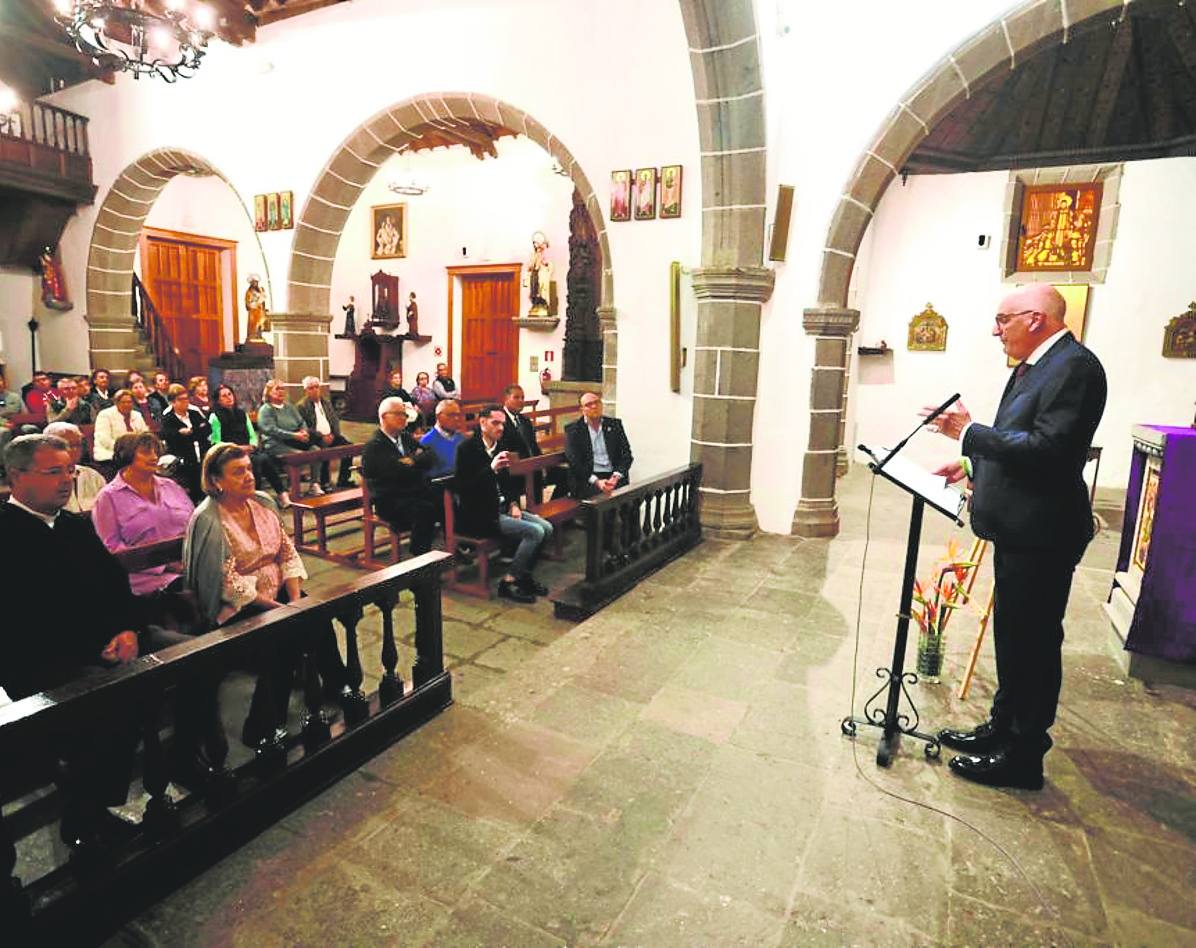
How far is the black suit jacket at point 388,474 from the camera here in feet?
15.0

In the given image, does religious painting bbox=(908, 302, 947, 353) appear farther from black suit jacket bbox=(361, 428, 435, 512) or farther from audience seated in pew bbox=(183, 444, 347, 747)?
audience seated in pew bbox=(183, 444, 347, 747)

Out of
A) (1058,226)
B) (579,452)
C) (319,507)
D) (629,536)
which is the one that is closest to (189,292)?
(319,507)

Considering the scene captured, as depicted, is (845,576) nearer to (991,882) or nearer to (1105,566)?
(1105,566)

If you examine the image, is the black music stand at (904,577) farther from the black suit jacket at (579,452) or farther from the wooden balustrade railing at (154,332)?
the wooden balustrade railing at (154,332)

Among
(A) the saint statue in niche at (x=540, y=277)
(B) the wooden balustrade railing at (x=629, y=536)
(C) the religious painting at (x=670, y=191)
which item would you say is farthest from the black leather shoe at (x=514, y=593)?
(A) the saint statue in niche at (x=540, y=277)

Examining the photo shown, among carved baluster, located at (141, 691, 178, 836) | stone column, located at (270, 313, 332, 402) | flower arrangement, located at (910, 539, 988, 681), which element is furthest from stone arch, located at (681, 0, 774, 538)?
stone column, located at (270, 313, 332, 402)

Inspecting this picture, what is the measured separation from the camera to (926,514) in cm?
675

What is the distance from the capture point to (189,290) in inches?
516

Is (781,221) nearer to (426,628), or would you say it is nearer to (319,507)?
(319,507)

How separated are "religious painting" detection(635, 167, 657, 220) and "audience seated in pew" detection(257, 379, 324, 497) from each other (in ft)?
12.2

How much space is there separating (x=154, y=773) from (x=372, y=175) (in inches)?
290

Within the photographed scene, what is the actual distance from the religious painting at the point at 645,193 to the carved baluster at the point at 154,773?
4.86 m

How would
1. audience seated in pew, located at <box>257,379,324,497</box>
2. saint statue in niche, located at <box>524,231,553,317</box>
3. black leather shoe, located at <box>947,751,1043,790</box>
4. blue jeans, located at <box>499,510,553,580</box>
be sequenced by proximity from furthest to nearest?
1. saint statue in niche, located at <box>524,231,553,317</box>
2. audience seated in pew, located at <box>257,379,324,497</box>
3. blue jeans, located at <box>499,510,553,580</box>
4. black leather shoe, located at <box>947,751,1043,790</box>

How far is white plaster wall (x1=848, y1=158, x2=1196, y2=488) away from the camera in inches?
307
